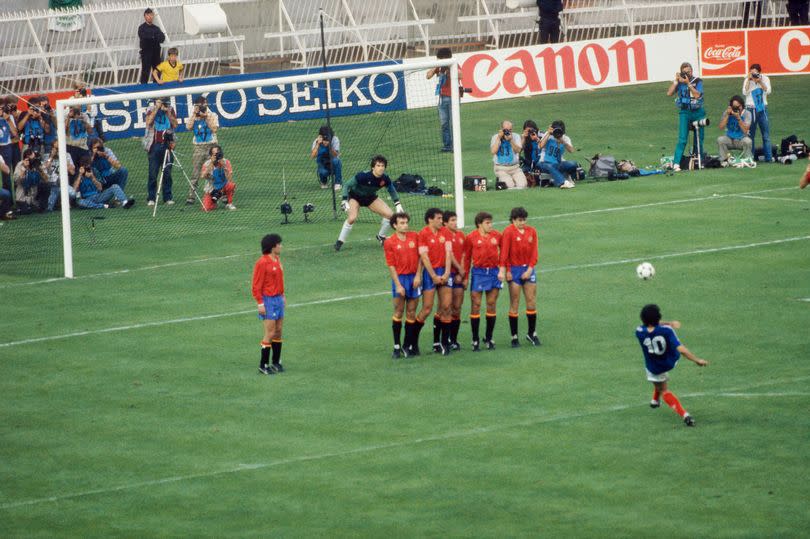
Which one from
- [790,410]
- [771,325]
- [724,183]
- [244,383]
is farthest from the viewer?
[724,183]

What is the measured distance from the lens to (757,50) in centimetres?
4506

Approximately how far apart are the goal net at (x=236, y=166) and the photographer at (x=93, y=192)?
0.04 metres

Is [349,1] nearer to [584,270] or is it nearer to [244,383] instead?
[584,270]

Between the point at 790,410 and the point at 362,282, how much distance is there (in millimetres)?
9543

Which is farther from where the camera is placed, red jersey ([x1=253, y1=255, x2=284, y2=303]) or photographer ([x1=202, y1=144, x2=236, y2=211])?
photographer ([x1=202, y1=144, x2=236, y2=211])

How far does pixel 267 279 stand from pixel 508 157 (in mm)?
14998

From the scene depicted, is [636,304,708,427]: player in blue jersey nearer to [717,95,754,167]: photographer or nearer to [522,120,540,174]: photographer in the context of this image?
[522,120,540,174]: photographer

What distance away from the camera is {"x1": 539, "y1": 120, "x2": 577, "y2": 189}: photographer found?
3222 cm

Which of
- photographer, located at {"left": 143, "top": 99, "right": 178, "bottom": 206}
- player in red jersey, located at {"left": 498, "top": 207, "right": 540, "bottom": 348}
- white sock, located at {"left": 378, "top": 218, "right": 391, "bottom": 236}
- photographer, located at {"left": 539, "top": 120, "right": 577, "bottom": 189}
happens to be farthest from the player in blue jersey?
photographer, located at {"left": 143, "top": 99, "right": 178, "bottom": 206}

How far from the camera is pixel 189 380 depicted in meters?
18.7

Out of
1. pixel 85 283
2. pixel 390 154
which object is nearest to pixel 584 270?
pixel 85 283

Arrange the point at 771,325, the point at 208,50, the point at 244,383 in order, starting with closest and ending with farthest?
1. the point at 244,383
2. the point at 771,325
3. the point at 208,50

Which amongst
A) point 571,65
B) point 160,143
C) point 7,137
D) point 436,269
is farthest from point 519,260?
point 571,65

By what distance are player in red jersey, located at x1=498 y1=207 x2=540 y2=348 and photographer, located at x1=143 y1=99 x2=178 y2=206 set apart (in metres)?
14.1
